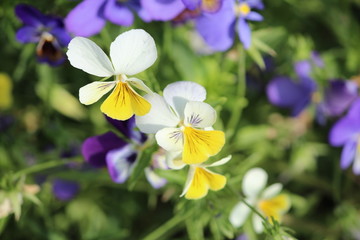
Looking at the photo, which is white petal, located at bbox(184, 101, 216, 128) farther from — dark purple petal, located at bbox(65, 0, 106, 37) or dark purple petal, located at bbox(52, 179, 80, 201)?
dark purple petal, located at bbox(52, 179, 80, 201)

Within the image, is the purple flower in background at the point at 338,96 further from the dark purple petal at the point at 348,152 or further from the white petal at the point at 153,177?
the white petal at the point at 153,177

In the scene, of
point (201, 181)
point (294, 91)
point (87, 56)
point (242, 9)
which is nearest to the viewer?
point (87, 56)

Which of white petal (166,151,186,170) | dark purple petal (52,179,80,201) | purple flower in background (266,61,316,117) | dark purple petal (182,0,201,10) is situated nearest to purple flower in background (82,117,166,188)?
white petal (166,151,186,170)

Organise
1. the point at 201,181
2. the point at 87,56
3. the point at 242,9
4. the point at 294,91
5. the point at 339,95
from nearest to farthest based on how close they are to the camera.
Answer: the point at 87,56, the point at 201,181, the point at 242,9, the point at 339,95, the point at 294,91

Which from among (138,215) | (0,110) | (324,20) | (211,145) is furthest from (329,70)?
(0,110)

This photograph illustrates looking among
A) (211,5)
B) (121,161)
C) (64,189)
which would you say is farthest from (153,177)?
(64,189)

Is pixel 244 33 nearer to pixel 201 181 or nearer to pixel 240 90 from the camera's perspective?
pixel 240 90

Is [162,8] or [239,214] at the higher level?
[162,8]
